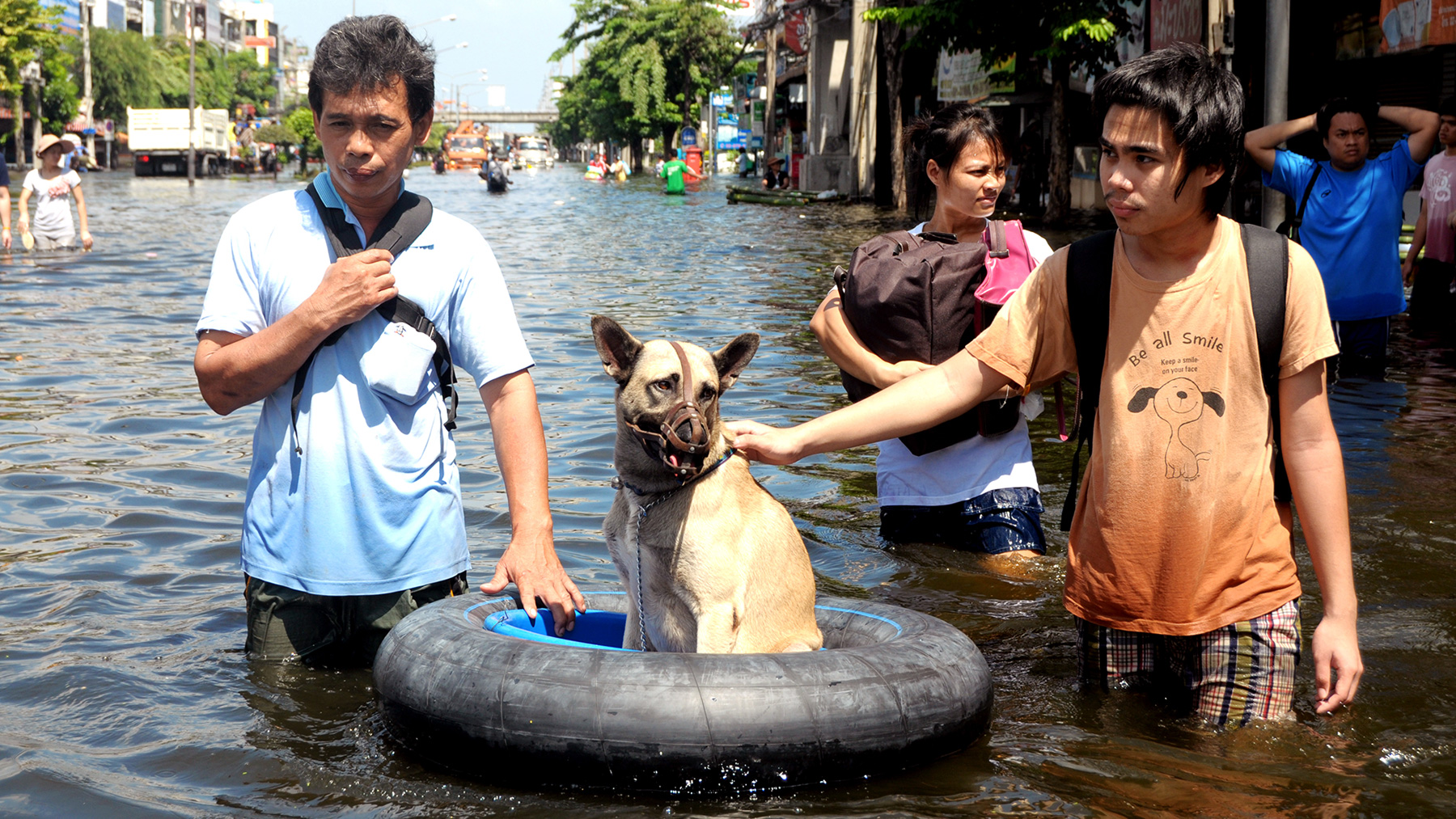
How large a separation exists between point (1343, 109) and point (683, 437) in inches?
280

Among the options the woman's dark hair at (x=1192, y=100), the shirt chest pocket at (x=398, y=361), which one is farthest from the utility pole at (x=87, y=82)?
the woman's dark hair at (x=1192, y=100)

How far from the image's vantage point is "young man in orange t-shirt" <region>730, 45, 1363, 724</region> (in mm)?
3262

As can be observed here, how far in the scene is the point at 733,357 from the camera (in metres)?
3.90

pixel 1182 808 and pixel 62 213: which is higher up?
pixel 62 213

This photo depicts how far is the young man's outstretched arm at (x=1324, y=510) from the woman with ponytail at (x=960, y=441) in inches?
74.7

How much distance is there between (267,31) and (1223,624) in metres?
205

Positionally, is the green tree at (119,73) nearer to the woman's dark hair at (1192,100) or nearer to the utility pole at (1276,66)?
the utility pole at (1276,66)

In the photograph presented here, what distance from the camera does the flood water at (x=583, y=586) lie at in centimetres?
368

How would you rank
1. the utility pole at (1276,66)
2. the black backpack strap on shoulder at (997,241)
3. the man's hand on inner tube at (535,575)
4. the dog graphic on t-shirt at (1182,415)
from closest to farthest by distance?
the dog graphic on t-shirt at (1182,415), the man's hand on inner tube at (535,575), the black backpack strap on shoulder at (997,241), the utility pole at (1276,66)

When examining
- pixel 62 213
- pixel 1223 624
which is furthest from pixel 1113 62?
pixel 1223 624

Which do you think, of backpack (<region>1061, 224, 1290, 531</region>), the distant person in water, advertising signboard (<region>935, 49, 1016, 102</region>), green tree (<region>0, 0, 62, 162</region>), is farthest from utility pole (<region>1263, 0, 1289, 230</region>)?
green tree (<region>0, 0, 62, 162</region>)

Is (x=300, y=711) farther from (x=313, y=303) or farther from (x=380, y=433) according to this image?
(x=313, y=303)

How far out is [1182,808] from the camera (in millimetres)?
3551

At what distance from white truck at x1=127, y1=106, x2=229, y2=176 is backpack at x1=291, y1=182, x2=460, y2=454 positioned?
67.5 metres
